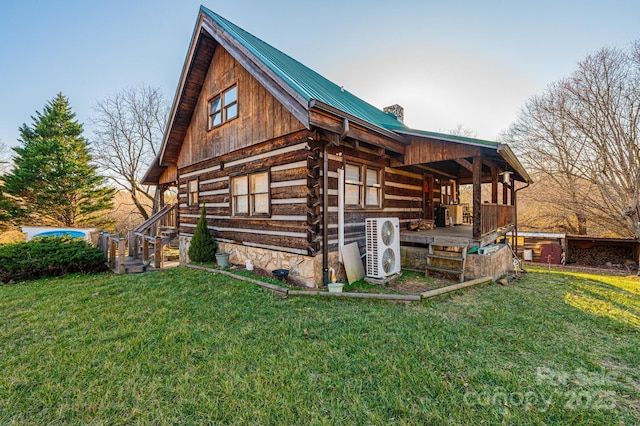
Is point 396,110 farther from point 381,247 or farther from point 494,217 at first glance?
point 381,247

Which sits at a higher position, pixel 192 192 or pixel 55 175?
pixel 55 175

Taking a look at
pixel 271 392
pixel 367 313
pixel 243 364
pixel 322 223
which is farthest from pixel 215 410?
pixel 322 223

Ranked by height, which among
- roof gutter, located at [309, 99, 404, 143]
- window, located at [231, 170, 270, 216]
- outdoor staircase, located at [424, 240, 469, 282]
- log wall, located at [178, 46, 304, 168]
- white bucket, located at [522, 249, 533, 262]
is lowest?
white bucket, located at [522, 249, 533, 262]

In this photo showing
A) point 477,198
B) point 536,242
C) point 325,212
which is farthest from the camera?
point 536,242

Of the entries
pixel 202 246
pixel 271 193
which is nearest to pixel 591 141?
pixel 271 193

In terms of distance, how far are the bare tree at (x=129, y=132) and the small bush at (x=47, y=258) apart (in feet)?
Result: 46.3

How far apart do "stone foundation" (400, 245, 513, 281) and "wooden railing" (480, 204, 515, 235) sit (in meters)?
0.72

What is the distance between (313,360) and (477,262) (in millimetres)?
5477

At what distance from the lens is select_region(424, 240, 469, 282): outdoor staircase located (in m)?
6.67

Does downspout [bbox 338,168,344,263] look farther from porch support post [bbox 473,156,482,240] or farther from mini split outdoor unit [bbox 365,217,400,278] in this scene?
porch support post [bbox 473,156,482,240]

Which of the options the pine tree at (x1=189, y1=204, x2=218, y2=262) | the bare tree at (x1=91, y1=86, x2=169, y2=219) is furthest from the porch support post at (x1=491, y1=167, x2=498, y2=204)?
the bare tree at (x1=91, y1=86, x2=169, y2=219)

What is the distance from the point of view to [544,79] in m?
16.6

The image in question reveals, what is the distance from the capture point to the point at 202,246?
8727mm

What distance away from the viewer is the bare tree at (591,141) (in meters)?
14.6
